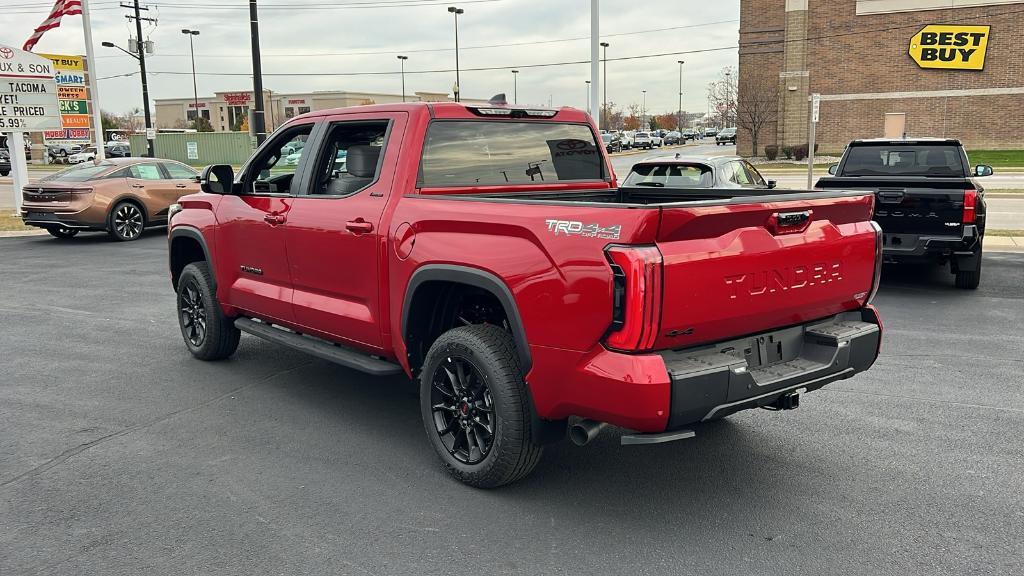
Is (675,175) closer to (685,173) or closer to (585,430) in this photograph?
(685,173)

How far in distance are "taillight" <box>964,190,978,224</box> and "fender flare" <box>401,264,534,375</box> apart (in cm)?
717

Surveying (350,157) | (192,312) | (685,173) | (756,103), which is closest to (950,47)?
(756,103)

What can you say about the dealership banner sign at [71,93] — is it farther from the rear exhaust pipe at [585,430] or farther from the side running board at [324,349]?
the rear exhaust pipe at [585,430]

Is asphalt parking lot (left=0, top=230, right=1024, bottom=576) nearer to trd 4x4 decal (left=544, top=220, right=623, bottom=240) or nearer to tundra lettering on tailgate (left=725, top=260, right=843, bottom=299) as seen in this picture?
tundra lettering on tailgate (left=725, top=260, right=843, bottom=299)

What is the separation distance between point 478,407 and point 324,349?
59.3 inches

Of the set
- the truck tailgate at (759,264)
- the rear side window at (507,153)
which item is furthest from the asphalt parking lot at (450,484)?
the rear side window at (507,153)

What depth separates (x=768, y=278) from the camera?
3742 millimetres

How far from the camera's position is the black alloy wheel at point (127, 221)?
16.0m

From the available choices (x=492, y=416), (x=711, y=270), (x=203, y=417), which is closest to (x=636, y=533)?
(x=492, y=416)

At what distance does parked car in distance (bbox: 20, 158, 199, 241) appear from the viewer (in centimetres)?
1552

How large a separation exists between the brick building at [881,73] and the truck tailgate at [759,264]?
42700mm

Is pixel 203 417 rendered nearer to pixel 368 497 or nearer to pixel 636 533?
pixel 368 497

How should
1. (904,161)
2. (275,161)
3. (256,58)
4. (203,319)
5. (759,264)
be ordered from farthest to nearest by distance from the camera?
(256,58)
(904,161)
(203,319)
(275,161)
(759,264)

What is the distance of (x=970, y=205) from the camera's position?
9062 mm
